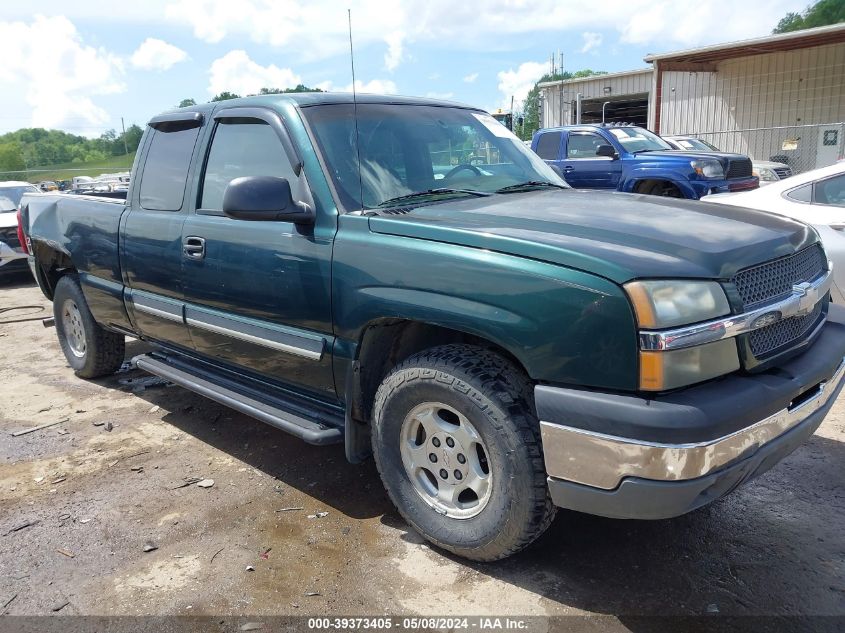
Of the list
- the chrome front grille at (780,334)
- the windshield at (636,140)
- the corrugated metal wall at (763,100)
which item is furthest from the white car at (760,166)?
the chrome front grille at (780,334)

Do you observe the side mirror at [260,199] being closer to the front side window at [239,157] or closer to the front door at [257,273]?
the front door at [257,273]

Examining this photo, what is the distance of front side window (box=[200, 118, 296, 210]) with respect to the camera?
353cm

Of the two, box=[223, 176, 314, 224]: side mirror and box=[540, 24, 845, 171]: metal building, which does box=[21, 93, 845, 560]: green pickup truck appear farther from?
box=[540, 24, 845, 171]: metal building

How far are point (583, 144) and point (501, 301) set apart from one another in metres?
10.6

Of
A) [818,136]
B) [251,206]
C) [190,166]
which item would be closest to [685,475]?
[251,206]

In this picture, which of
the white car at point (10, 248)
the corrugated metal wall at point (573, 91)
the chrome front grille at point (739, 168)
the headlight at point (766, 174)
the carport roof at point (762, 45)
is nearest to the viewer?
the white car at point (10, 248)

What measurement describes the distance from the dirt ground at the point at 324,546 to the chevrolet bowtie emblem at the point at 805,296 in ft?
3.39

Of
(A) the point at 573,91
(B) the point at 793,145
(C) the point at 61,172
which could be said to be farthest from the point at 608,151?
(C) the point at 61,172

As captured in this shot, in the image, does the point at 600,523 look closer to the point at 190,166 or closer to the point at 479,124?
the point at 479,124

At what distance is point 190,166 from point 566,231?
7.95ft

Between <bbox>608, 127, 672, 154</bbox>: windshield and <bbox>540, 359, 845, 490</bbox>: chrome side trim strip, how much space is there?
10141 mm

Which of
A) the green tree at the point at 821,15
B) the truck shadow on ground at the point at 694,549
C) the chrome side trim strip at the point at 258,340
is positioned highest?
the green tree at the point at 821,15

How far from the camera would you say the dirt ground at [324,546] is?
8.85ft

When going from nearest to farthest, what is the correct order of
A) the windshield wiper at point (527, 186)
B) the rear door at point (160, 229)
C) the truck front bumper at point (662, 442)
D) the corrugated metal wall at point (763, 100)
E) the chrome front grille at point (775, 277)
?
the truck front bumper at point (662, 442) → the chrome front grille at point (775, 277) → the windshield wiper at point (527, 186) → the rear door at point (160, 229) → the corrugated metal wall at point (763, 100)
